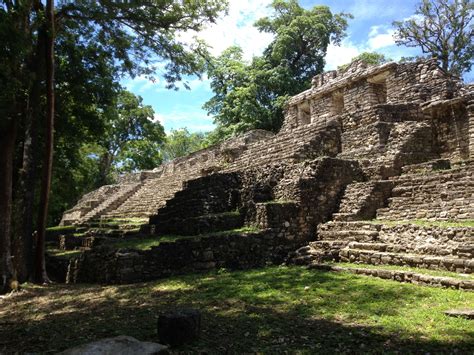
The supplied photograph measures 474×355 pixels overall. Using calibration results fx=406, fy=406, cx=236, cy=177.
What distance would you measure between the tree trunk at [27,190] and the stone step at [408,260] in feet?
24.8

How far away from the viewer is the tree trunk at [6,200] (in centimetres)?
884

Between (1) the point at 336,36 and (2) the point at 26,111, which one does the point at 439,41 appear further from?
(2) the point at 26,111

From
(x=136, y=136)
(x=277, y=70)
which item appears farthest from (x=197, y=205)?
(x=136, y=136)

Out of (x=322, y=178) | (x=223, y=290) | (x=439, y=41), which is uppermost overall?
(x=439, y=41)

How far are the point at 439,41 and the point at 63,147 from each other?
25275mm

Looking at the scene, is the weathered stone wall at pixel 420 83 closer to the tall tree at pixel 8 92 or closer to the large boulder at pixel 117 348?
the tall tree at pixel 8 92

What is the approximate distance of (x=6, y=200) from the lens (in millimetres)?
9539

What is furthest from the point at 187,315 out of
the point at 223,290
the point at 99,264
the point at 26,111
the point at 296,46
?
the point at 296,46

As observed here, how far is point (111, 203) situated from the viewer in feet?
74.7

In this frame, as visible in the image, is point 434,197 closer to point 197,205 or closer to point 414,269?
point 414,269

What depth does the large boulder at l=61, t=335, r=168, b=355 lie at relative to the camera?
A: 11.6 ft

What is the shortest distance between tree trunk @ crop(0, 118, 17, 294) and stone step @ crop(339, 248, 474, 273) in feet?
23.5

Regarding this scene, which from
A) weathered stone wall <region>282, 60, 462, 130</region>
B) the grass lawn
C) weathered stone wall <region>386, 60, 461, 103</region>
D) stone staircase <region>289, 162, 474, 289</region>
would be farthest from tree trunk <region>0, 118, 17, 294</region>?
weathered stone wall <region>386, 60, 461, 103</region>

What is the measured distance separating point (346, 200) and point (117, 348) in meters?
7.34
